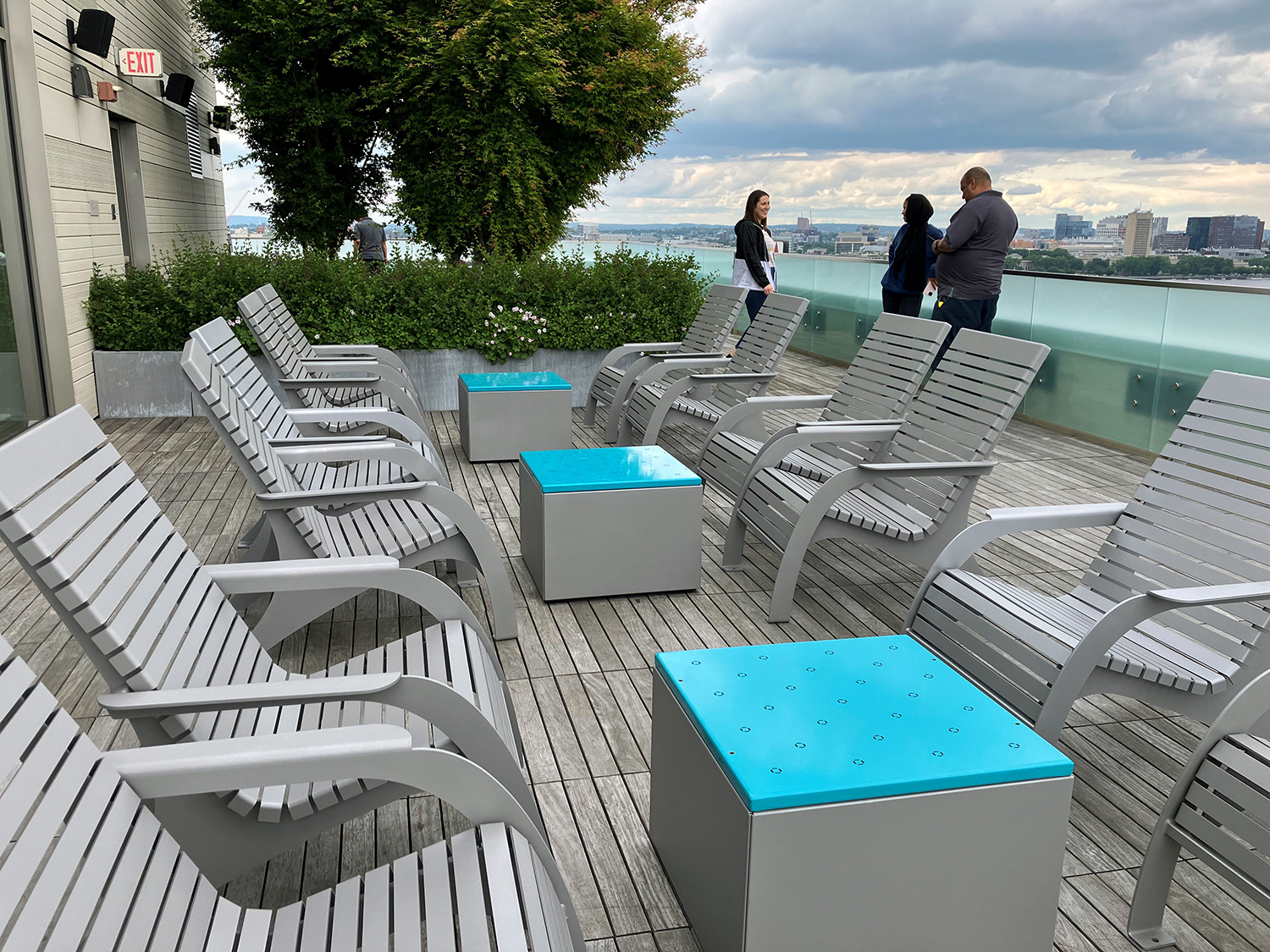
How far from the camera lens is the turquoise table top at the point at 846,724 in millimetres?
1782

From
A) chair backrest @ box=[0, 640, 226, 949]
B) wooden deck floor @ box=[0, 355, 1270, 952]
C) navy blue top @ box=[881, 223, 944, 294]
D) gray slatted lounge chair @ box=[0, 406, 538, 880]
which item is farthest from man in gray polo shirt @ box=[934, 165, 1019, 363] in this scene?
chair backrest @ box=[0, 640, 226, 949]

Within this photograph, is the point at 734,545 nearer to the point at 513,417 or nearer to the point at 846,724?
the point at 513,417

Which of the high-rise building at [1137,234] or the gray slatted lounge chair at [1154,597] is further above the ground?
the high-rise building at [1137,234]

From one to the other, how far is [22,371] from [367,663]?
580 centimetres

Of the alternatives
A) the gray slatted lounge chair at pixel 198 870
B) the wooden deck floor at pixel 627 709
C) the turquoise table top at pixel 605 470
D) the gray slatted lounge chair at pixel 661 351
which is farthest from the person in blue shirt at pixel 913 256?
the gray slatted lounge chair at pixel 198 870

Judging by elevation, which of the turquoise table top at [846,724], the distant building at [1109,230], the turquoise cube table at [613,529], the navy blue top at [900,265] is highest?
the distant building at [1109,230]

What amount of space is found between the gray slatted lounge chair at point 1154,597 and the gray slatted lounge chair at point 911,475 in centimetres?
63

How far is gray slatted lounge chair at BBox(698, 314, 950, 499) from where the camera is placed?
178 inches

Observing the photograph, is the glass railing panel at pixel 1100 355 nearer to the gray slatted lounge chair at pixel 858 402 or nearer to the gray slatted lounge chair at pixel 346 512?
the gray slatted lounge chair at pixel 858 402

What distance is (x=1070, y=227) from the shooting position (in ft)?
30.2

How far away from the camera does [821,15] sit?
100 ft

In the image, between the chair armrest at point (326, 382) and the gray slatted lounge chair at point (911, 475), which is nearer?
the gray slatted lounge chair at point (911, 475)

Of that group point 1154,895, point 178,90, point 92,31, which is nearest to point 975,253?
point 1154,895

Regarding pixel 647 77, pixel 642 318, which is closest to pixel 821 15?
pixel 647 77
